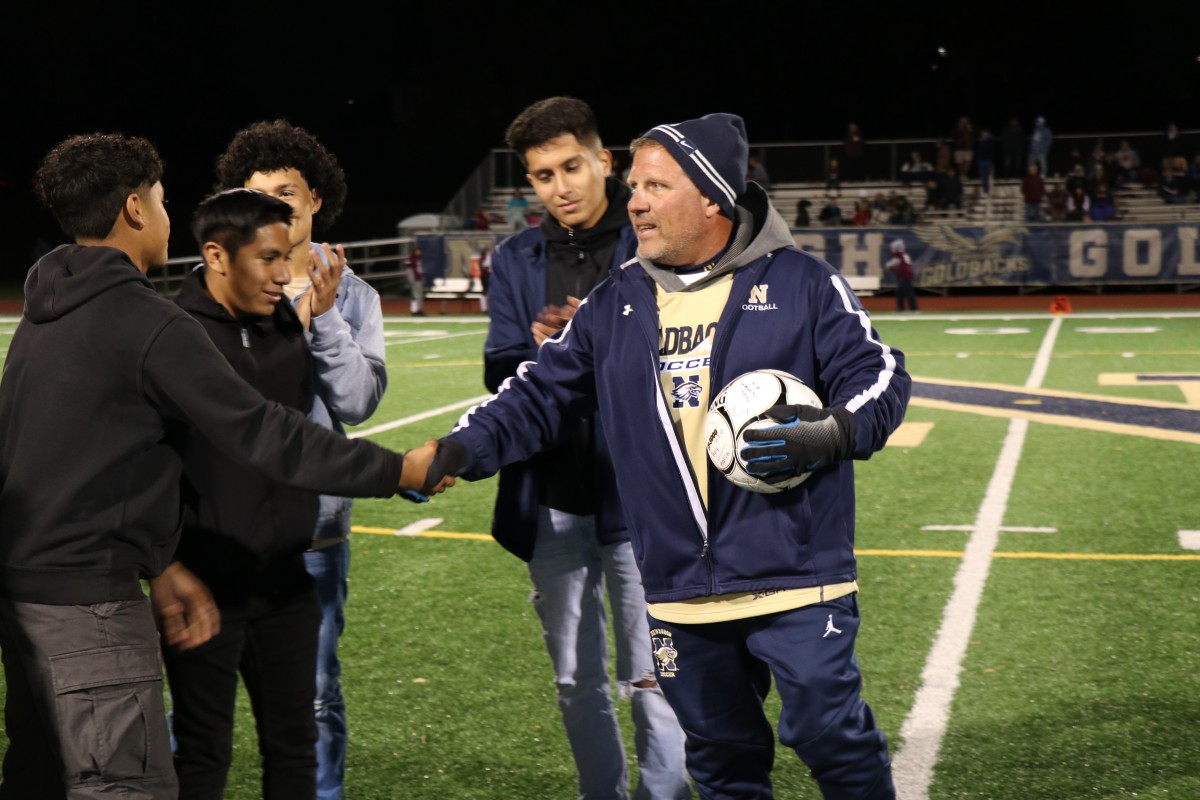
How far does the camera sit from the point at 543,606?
402cm

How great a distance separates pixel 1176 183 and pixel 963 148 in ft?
17.4

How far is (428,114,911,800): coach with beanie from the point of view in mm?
3229

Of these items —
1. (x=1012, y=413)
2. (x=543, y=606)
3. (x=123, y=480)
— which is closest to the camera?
(x=123, y=480)

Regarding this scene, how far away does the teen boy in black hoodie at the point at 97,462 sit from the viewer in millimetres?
2873

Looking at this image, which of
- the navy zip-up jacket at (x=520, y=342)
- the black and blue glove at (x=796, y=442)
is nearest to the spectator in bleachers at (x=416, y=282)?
the navy zip-up jacket at (x=520, y=342)

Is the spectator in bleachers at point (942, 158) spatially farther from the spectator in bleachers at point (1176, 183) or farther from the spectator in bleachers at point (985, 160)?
the spectator in bleachers at point (1176, 183)

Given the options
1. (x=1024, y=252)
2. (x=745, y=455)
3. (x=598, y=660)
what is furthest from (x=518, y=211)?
(x=745, y=455)

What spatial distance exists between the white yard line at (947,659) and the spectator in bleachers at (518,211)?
22.7 meters

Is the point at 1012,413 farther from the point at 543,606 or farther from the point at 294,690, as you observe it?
the point at 294,690

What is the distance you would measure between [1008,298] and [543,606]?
2585cm

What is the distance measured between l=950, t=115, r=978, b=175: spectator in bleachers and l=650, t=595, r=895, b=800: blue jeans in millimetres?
31353

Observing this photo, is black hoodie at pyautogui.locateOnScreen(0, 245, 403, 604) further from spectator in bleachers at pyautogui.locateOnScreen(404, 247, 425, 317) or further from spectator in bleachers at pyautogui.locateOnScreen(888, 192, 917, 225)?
spectator in bleachers at pyautogui.locateOnScreen(888, 192, 917, 225)

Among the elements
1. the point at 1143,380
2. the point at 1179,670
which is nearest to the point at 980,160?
the point at 1143,380

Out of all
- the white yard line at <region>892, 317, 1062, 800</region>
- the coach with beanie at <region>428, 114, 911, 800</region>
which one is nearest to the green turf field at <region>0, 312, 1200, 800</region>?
the white yard line at <region>892, 317, 1062, 800</region>
